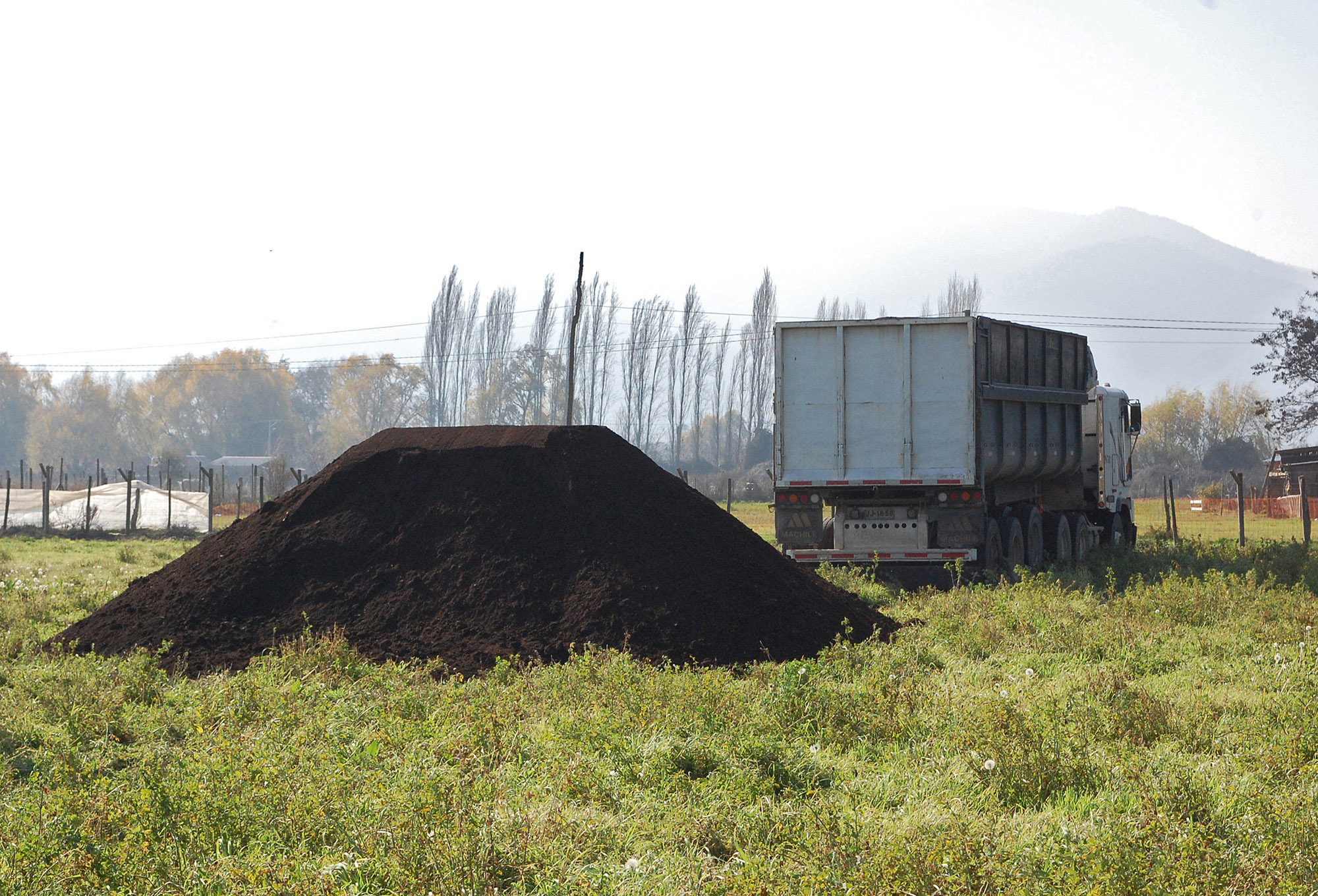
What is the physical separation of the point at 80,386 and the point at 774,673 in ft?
384

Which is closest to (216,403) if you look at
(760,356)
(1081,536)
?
(760,356)

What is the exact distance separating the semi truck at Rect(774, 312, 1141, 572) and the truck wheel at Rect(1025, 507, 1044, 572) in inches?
40.9

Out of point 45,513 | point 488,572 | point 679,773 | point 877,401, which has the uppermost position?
point 877,401

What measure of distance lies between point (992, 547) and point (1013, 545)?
973 millimetres

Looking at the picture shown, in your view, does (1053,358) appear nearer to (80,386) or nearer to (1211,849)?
(1211,849)

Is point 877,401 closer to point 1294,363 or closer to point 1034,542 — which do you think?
point 1034,542

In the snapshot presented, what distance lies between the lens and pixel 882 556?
14.5 meters

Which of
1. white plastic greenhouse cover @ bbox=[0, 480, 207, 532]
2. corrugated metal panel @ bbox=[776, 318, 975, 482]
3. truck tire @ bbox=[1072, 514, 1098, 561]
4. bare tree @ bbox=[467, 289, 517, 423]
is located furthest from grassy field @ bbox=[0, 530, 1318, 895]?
bare tree @ bbox=[467, 289, 517, 423]

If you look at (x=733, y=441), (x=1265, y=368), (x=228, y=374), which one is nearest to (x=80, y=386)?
(x=228, y=374)

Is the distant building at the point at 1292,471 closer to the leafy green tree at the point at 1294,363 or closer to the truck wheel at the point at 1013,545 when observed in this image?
the leafy green tree at the point at 1294,363

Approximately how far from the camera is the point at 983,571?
46.9 ft

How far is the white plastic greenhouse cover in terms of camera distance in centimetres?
3164

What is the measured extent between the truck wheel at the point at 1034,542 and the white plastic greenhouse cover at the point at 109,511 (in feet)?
80.4


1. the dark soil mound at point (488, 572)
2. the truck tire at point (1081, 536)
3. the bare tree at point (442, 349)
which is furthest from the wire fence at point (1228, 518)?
the bare tree at point (442, 349)
